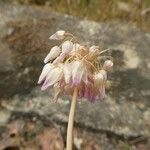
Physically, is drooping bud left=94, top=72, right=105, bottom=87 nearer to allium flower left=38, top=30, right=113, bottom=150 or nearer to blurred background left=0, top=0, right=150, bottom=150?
allium flower left=38, top=30, right=113, bottom=150

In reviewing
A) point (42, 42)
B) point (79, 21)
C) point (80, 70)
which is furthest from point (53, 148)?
point (80, 70)

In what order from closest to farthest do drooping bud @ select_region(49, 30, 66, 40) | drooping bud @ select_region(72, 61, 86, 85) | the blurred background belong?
drooping bud @ select_region(72, 61, 86, 85)
drooping bud @ select_region(49, 30, 66, 40)
the blurred background

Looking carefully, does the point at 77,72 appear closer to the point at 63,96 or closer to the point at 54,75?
the point at 54,75

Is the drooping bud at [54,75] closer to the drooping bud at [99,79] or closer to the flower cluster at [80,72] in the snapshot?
the flower cluster at [80,72]

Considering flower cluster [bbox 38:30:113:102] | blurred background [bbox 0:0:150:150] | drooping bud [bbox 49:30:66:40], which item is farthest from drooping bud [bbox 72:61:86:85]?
blurred background [bbox 0:0:150:150]

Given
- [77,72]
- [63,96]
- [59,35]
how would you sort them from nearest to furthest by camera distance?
[77,72] < [59,35] < [63,96]

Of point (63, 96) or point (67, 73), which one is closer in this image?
point (67, 73)

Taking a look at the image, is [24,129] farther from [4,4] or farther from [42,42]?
[4,4]

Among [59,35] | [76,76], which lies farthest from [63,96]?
[76,76]

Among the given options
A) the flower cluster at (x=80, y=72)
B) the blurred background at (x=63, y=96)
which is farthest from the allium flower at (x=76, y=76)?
the blurred background at (x=63, y=96)
